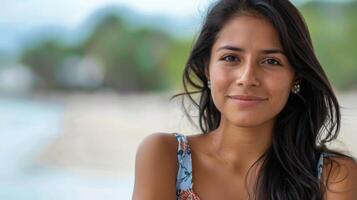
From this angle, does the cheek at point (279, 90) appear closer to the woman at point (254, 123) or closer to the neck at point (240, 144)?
the woman at point (254, 123)

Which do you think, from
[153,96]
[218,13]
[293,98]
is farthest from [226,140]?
[153,96]

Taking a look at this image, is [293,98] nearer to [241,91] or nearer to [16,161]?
[241,91]

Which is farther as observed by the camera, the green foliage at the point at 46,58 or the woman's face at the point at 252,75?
the green foliage at the point at 46,58

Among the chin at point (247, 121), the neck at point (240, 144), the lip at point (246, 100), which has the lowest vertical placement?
the neck at point (240, 144)

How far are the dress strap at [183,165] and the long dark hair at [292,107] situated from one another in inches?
6.1

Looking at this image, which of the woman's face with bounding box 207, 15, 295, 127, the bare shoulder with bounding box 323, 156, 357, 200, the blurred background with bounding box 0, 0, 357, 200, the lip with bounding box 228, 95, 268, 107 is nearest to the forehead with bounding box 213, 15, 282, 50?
the woman's face with bounding box 207, 15, 295, 127

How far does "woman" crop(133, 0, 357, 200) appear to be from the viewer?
151cm

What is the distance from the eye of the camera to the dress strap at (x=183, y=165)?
63.8 inches

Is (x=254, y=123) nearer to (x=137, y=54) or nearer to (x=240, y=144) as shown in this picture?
(x=240, y=144)

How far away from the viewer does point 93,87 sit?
10.1 feet


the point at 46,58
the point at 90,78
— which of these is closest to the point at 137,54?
the point at 90,78

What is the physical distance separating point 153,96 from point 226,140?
4.80 feet

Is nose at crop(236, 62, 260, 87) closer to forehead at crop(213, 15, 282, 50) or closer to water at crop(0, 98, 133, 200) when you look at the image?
forehead at crop(213, 15, 282, 50)

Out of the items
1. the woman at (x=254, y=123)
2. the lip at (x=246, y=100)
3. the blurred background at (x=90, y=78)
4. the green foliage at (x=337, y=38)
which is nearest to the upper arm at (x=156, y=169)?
the woman at (x=254, y=123)
